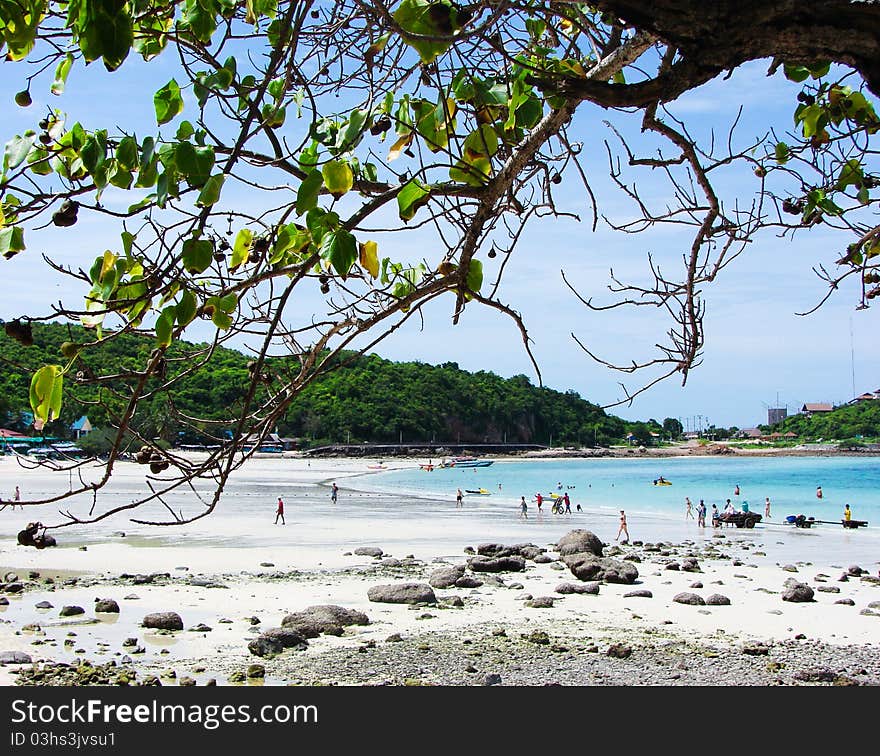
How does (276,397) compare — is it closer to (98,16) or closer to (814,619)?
(98,16)

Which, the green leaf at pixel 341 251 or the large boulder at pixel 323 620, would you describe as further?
the large boulder at pixel 323 620

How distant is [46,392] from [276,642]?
7.72 metres

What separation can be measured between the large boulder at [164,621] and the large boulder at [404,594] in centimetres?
310

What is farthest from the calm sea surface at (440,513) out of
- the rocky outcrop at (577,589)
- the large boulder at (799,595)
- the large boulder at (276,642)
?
the large boulder at (799,595)

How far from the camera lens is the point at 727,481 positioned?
207 ft

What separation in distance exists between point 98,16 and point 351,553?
17.7 m

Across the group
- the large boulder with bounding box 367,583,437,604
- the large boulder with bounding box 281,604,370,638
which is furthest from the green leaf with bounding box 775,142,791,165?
the large boulder with bounding box 367,583,437,604

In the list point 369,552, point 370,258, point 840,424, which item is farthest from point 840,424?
point 370,258

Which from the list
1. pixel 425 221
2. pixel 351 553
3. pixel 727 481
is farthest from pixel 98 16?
pixel 727 481

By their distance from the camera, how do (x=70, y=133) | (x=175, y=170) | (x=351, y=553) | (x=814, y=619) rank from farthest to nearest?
(x=351, y=553) < (x=814, y=619) < (x=70, y=133) < (x=175, y=170)

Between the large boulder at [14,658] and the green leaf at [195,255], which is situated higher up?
the green leaf at [195,255]

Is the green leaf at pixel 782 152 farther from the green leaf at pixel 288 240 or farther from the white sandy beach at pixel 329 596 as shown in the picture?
the white sandy beach at pixel 329 596

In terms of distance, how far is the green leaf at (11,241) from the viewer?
216 centimetres

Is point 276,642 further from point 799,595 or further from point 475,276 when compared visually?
point 799,595
